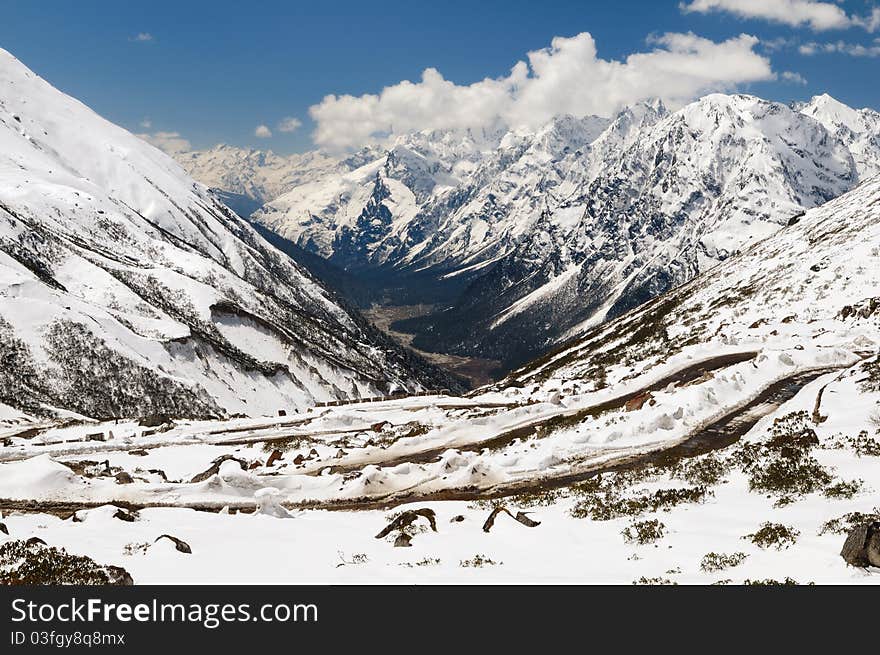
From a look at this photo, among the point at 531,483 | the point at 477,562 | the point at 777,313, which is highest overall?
the point at 777,313

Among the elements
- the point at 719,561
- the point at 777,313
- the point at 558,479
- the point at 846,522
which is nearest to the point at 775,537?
the point at 846,522

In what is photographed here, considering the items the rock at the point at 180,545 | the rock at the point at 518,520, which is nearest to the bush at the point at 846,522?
the rock at the point at 518,520

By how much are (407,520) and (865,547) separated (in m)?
13.7

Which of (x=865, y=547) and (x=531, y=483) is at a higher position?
(x=531, y=483)

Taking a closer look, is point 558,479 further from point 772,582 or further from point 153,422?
point 153,422

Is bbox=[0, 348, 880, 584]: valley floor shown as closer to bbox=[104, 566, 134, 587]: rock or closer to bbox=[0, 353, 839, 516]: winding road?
bbox=[0, 353, 839, 516]: winding road

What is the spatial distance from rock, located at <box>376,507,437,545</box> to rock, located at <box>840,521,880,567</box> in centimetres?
1223

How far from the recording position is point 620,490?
24.6 meters

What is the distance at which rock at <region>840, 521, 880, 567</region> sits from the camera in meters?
13.3

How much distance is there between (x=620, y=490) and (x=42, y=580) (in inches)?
752

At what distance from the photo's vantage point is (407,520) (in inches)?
876

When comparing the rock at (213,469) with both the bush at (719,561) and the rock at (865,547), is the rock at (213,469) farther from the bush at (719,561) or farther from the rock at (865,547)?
the rock at (865,547)

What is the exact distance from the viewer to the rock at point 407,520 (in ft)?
70.1
